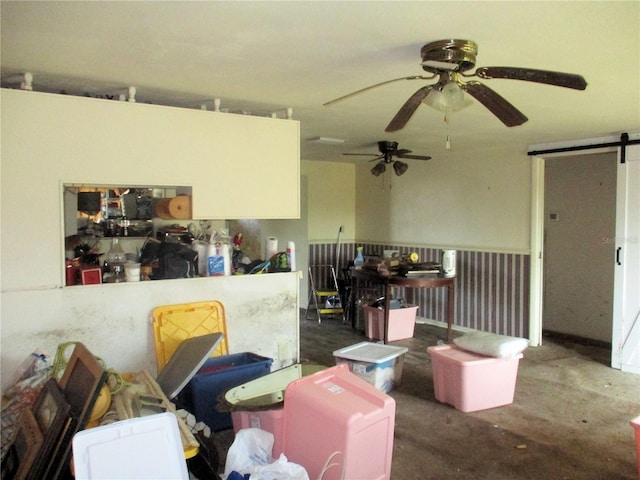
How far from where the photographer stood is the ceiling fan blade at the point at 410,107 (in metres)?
2.25

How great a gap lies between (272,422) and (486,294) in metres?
3.82

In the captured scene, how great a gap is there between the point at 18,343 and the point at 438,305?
4.66 m

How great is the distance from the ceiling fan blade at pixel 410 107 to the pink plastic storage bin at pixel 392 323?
9.66 feet

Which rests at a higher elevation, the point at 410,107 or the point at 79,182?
the point at 410,107

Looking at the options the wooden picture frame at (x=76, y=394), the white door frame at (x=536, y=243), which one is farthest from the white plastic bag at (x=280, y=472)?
the white door frame at (x=536, y=243)

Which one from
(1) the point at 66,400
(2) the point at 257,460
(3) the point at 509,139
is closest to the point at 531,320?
(3) the point at 509,139

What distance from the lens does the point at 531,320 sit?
5.04 meters

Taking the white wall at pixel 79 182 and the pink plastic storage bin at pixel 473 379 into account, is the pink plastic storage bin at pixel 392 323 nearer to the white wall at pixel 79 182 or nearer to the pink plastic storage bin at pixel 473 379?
the pink plastic storage bin at pixel 473 379

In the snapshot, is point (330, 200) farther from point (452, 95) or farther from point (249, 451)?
point (249, 451)

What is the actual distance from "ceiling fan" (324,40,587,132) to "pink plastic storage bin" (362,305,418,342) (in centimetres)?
315

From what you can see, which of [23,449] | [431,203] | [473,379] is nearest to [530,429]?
[473,379]

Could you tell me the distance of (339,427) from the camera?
198 centimetres

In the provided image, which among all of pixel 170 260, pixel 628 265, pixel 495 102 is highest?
pixel 495 102

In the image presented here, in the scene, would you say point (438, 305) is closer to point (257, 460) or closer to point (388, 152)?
point (388, 152)
